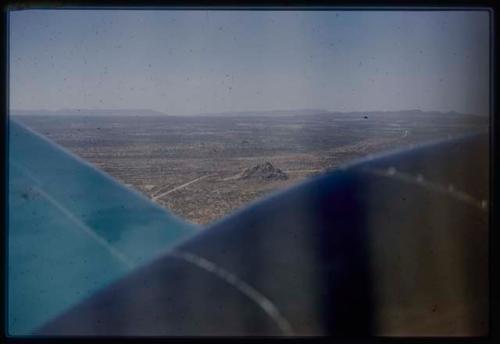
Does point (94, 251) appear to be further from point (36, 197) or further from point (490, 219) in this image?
point (490, 219)

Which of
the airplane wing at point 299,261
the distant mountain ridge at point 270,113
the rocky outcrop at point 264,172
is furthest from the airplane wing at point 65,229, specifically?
the distant mountain ridge at point 270,113

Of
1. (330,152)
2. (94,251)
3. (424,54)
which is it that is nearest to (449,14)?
(424,54)

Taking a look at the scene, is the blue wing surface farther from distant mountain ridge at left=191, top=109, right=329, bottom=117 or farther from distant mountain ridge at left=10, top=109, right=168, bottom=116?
distant mountain ridge at left=10, top=109, right=168, bottom=116

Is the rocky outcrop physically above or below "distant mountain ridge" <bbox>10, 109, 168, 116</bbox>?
below

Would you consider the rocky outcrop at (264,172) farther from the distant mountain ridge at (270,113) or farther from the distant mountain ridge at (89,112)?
the distant mountain ridge at (89,112)

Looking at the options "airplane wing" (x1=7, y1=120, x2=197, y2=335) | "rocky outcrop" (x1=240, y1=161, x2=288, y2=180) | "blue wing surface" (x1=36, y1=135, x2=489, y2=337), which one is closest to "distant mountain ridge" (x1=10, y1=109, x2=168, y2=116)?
"airplane wing" (x1=7, y1=120, x2=197, y2=335)

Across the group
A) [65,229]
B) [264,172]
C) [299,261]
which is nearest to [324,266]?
[299,261]

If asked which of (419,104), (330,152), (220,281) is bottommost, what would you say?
(220,281)
